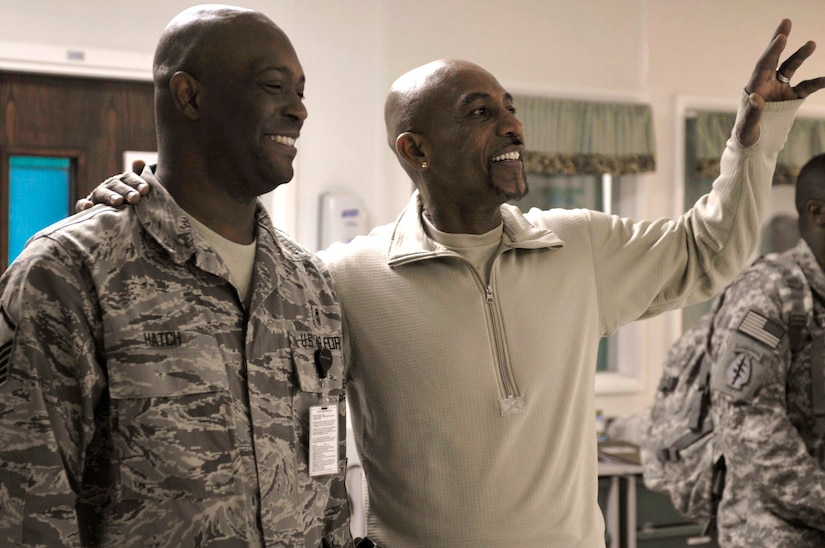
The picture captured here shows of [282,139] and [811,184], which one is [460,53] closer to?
[811,184]

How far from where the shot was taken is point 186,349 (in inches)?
59.2

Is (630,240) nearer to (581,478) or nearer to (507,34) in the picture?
(581,478)

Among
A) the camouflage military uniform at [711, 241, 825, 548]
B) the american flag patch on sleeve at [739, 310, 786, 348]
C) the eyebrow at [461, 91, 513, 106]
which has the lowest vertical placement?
the camouflage military uniform at [711, 241, 825, 548]

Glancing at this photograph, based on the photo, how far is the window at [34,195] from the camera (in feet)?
12.3

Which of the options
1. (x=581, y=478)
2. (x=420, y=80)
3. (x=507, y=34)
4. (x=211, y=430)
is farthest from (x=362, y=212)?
(x=211, y=430)

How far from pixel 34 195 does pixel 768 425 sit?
2.82m

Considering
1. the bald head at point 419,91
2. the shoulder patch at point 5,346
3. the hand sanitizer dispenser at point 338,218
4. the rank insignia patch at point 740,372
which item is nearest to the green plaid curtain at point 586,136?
the hand sanitizer dispenser at point 338,218

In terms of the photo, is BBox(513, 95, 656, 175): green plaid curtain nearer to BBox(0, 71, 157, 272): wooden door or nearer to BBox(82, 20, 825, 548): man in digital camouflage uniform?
BBox(0, 71, 157, 272): wooden door

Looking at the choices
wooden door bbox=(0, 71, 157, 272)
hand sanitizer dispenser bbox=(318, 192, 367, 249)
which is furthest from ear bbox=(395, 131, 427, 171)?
wooden door bbox=(0, 71, 157, 272)

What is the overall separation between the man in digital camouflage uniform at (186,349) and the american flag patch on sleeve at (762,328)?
139 cm

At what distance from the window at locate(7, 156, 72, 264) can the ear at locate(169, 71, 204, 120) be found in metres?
2.40

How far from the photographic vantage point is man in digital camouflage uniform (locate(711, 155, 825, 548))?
2.54 metres

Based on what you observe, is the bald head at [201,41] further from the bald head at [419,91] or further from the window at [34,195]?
the window at [34,195]

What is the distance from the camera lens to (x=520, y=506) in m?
1.85
